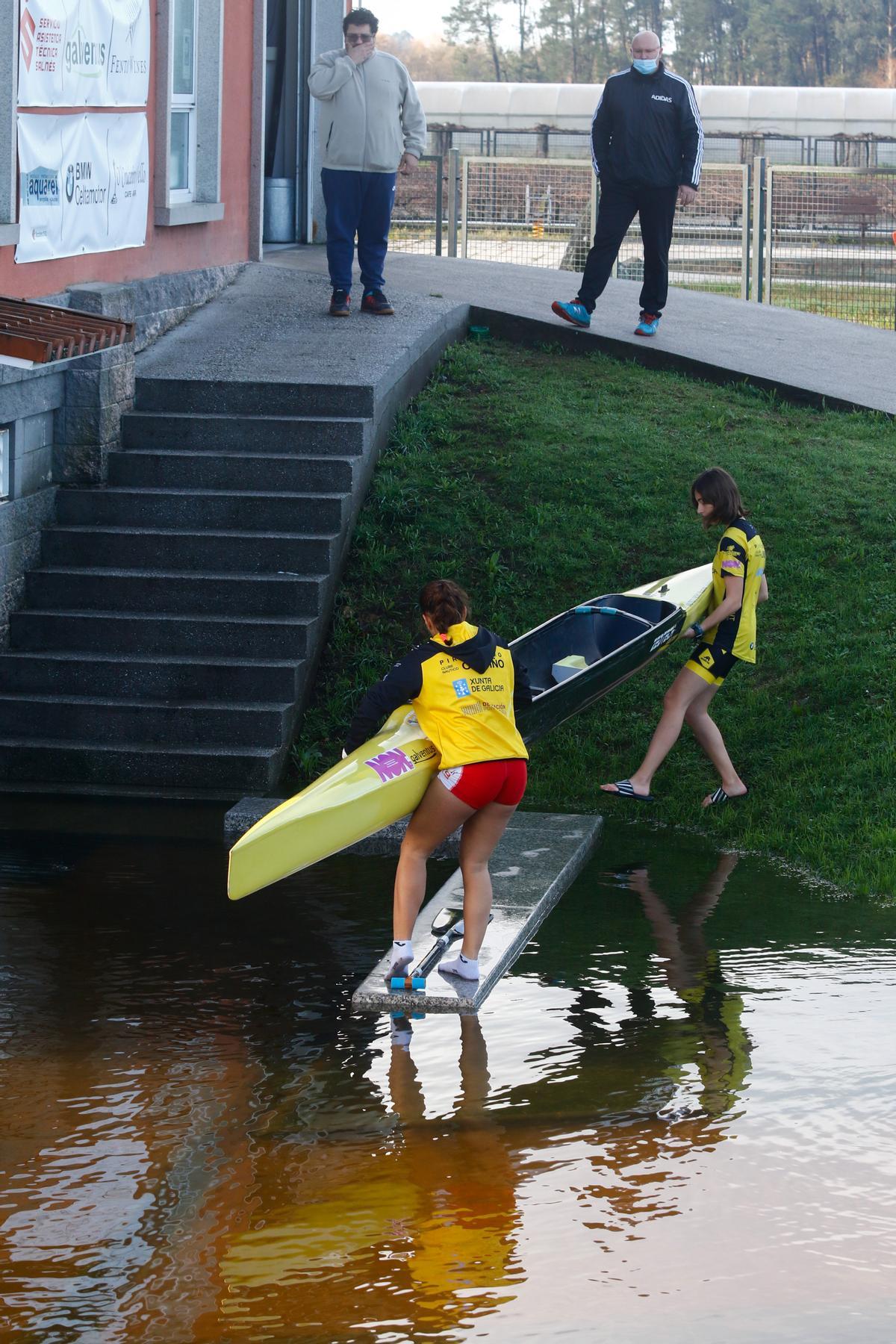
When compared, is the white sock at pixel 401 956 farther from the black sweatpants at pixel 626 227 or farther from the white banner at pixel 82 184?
the black sweatpants at pixel 626 227

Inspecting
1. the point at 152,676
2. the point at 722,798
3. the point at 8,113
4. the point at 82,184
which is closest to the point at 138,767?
the point at 152,676

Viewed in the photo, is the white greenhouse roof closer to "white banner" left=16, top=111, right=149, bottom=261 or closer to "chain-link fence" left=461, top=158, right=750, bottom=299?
"chain-link fence" left=461, top=158, right=750, bottom=299

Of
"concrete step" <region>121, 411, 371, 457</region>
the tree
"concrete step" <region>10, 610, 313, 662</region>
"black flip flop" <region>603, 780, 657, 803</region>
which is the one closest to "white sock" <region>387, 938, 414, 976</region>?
"black flip flop" <region>603, 780, 657, 803</region>

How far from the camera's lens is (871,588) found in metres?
9.95

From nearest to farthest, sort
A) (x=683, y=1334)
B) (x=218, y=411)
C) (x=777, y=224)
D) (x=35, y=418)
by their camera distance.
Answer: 1. (x=683, y=1334)
2. (x=35, y=418)
3. (x=218, y=411)
4. (x=777, y=224)

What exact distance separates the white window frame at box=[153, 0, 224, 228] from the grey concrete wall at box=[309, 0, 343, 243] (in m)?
3.24

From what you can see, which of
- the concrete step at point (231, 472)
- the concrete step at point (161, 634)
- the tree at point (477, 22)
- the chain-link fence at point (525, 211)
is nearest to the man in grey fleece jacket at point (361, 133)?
the concrete step at point (231, 472)

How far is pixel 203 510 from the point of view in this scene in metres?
10.2

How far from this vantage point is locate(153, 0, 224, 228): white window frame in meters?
12.1

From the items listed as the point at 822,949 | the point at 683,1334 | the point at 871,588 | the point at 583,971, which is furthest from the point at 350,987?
the point at 871,588

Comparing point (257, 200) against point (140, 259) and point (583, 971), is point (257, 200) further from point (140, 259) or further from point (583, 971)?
point (583, 971)

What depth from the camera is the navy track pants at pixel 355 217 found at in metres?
12.5

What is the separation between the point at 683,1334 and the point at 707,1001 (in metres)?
2.22

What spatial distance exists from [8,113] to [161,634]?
122 inches
